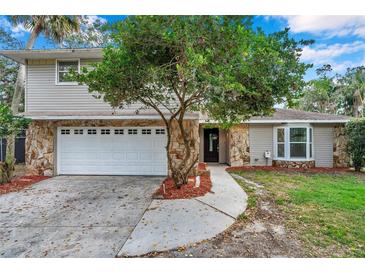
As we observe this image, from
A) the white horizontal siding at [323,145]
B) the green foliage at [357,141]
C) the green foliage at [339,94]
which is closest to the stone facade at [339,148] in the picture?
the white horizontal siding at [323,145]

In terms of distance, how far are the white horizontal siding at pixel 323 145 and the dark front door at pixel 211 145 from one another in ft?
16.9

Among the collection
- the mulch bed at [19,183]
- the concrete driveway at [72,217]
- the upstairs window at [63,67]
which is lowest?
the concrete driveway at [72,217]

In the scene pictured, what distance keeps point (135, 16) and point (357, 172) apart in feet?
36.3

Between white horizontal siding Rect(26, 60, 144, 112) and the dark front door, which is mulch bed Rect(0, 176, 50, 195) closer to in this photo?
white horizontal siding Rect(26, 60, 144, 112)

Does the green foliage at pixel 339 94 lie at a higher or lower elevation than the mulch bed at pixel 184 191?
higher

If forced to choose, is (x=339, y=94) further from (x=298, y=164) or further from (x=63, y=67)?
(x=63, y=67)

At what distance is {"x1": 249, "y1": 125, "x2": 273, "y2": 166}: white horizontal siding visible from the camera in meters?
11.8

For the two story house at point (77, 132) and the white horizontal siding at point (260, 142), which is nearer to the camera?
the two story house at point (77, 132)

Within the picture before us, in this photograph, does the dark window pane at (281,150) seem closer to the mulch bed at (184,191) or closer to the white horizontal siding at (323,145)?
the white horizontal siding at (323,145)

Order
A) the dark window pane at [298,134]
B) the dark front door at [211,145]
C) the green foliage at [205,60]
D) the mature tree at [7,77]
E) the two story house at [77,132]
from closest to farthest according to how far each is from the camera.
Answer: the green foliage at [205,60] → the two story house at [77,132] → the dark window pane at [298,134] → the dark front door at [211,145] → the mature tree at [7,77]

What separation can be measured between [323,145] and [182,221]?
10.4 meters

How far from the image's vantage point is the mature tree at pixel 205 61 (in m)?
3.87

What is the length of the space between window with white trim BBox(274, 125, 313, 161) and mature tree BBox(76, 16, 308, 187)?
6.76 metres
